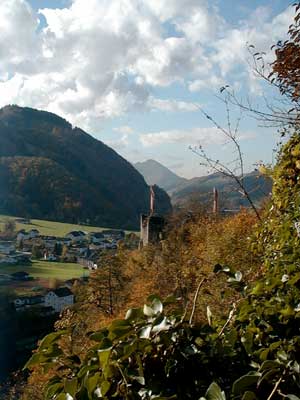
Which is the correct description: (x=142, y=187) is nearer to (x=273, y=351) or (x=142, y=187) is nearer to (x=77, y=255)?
(x=77, y=255)

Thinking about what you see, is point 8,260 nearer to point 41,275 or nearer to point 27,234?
point 41,275

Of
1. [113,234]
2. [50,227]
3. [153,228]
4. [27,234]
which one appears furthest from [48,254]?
[153,228]

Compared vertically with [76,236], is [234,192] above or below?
above

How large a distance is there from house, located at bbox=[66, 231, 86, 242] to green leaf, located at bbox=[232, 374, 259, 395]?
6095cm

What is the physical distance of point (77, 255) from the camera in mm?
53625

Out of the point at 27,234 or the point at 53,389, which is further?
the point at 27,234

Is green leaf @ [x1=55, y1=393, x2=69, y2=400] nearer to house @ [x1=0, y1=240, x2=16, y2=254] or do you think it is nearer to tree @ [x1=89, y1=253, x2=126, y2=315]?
tree @ [x1=89, y1=253, x2=126, y2=315]

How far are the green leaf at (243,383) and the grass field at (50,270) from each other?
42.9m

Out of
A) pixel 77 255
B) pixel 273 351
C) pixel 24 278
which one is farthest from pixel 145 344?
pixel 77 255

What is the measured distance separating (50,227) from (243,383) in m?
68.5

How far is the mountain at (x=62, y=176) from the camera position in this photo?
74.9 meters

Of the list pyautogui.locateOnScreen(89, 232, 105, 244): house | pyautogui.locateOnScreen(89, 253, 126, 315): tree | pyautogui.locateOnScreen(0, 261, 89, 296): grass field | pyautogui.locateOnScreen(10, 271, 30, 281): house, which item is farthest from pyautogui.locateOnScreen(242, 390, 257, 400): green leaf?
pyautogui.locateOnScreen(89, 232, 105, 244): house

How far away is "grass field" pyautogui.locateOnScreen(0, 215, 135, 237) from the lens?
213ft

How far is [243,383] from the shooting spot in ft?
3.07
